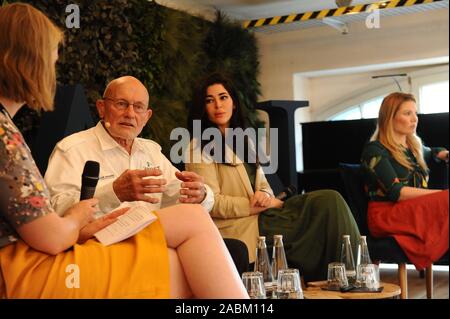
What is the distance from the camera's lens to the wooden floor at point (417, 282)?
2054 mm

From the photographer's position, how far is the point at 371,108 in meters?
2.04

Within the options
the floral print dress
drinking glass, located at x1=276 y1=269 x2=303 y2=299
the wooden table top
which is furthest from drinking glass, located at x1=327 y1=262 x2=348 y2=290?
the floral print dress

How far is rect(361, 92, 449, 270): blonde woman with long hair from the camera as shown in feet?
5.64

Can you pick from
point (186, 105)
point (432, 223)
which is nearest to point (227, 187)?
point (186, 105)

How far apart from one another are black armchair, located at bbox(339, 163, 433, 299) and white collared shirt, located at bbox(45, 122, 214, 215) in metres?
0.73

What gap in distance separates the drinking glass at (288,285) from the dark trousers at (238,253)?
7.3 inches

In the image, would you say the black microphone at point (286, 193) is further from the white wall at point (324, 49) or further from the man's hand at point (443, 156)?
the man's hand at point (443, 156)

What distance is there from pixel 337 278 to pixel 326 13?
710mm

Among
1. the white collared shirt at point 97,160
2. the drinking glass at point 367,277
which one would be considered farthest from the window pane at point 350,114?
the white collared shirt at point 97,160

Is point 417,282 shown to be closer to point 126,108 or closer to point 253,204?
point 253,204

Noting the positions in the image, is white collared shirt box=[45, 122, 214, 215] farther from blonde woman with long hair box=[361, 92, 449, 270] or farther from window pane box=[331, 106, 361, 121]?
window pane box=[331, 106, 361, 121]

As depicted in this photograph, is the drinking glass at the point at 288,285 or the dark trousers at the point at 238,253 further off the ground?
the dark trousers at the point at 238,253

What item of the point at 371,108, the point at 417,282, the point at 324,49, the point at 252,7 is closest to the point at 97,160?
the point at 252,7
